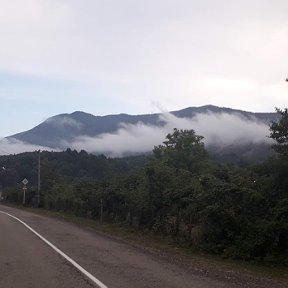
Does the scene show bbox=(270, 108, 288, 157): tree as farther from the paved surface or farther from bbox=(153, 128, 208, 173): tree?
bbox=(153, 128, 208, 173): tree

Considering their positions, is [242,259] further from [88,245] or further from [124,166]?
[124,166]

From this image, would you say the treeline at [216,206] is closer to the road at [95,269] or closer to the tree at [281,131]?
the tree at [281,131]

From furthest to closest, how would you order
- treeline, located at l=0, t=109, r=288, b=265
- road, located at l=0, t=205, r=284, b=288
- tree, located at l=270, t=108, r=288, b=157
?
tree, located at l=270, t=108, r=288, b=157
treeline, located at l=0, t=109, r=288, b=265
road, located at l=0, t=205, r=284, b=288

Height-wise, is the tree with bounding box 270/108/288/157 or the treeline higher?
the tree with bounding box 270/108/288/157

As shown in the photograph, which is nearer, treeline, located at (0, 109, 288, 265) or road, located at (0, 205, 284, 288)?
road, located at (0, 205, 284, 288)

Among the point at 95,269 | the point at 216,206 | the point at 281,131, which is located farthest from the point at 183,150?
the point at 95,269

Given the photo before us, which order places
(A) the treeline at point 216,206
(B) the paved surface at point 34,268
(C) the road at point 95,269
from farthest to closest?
1. (A) the treeline at point 216,206
2. (C) the road at point 95,269
3. (B) the paved surface at point 34,268

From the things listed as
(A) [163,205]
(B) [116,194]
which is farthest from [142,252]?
(B) [116,194]

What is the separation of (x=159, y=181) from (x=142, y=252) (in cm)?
1203

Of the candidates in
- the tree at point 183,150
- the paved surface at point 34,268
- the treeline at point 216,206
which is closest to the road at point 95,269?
the paved surface at point 34,268

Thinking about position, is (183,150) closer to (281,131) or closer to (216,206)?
(281,131)

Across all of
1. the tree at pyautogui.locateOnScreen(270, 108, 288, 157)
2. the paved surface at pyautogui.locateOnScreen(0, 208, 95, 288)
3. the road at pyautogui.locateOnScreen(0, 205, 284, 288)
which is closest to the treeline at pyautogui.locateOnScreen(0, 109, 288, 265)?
the tree at pyautogui.locateOnScreen(270, 108, 288, 157)

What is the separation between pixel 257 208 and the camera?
68.7 ft

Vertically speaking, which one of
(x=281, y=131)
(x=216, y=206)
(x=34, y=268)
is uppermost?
(x=281, y=131)
